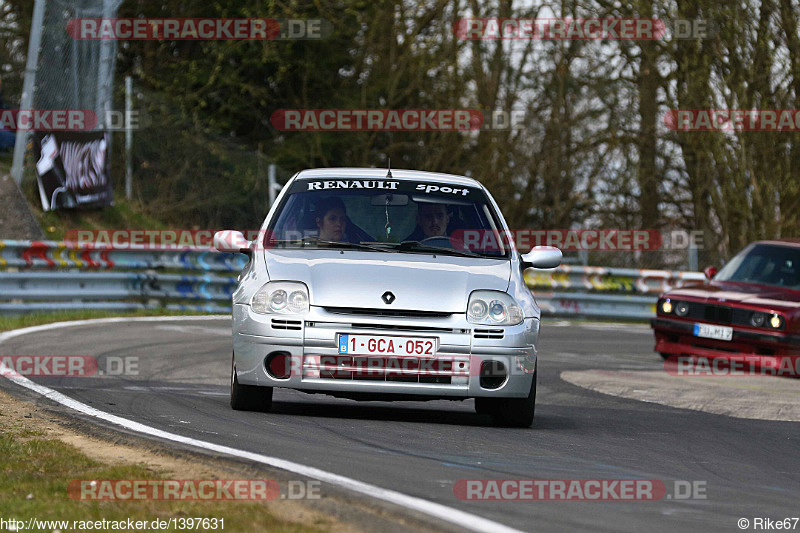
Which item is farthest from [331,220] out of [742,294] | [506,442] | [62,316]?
[62,316]

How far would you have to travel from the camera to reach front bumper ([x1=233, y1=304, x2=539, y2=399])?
754 centimetres

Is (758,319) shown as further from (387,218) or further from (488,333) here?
(488,333)

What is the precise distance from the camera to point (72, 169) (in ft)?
67.7

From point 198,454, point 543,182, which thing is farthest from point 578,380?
point 543,182

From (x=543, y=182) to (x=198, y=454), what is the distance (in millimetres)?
23778

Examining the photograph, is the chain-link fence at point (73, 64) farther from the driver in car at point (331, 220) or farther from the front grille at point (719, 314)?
the driver in car at point (331, 220)

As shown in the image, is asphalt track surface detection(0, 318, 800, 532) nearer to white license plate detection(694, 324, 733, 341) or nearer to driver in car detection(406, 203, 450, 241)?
driver in car detection(406, 203, 450, 241)

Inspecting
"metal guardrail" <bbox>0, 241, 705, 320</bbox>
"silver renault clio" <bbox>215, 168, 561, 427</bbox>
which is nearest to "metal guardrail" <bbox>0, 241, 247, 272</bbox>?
"metal guardrail" <bbox>0, 241, 705, 320</bbox>

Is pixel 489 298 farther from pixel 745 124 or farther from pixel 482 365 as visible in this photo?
pixel 745 124

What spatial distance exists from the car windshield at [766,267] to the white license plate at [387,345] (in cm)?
818

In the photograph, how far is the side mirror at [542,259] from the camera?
859 centimetres

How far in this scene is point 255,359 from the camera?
25.3ft

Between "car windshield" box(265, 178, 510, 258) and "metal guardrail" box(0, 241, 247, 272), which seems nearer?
"car windshield" box(265, 178, 510, 258)

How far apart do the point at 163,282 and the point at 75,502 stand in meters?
14.3
